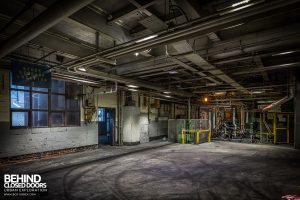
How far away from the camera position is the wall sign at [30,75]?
4988 millimetres

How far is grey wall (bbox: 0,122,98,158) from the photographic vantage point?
6.46m

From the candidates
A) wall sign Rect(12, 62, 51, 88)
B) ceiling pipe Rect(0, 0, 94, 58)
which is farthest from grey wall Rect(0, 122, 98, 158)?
ceiling pipe Rect(0, 0, 94, 58)

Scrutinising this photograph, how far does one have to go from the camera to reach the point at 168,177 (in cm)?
523

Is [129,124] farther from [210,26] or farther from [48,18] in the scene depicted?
[210,26]

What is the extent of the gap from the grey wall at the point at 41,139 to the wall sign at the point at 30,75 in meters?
2.42

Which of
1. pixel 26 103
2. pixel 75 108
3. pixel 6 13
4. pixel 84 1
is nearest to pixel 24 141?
pixel 26 103

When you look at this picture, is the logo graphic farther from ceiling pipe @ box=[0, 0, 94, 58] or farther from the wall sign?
ceiling pipe @ box=[0, 0, 94, 58]

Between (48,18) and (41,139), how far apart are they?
6302 millimetres

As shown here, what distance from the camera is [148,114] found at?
42.1 ft

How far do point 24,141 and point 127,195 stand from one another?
5196 mm

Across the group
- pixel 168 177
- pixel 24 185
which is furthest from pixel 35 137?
pixel 168 177

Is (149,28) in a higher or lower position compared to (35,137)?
higher

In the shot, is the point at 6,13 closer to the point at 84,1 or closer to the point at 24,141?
the point at 84,1

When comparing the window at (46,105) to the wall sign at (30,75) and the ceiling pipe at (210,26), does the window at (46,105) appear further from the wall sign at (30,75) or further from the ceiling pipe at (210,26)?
the ceiling pipe at (210,26)
